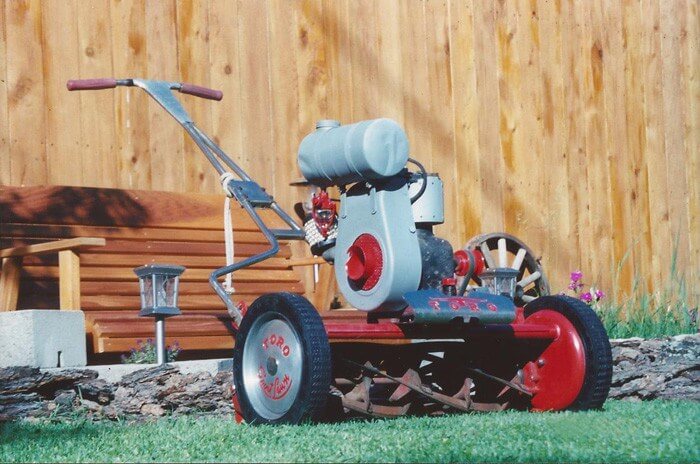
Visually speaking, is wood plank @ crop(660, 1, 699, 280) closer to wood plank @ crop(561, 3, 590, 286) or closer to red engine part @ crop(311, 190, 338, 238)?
wood plank @ crop(561, 3, 590, 286)

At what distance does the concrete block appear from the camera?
500cm

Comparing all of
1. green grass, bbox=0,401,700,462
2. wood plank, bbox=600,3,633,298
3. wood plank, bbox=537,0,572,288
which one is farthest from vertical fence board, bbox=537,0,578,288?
green grass, bbox=0,401,700,462

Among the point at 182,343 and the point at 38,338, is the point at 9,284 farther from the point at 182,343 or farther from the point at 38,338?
the point at 182,343

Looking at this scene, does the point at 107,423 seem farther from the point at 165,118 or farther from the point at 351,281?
the point at 165,118

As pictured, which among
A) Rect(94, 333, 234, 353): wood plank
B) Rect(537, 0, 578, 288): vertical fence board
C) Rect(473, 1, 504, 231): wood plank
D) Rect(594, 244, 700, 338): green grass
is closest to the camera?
Rect(94, 333, 234, 353): wood plank

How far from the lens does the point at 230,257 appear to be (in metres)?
5.45

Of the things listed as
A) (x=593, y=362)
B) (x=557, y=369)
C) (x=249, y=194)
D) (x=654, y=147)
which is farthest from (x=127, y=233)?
(x=654, y=147)

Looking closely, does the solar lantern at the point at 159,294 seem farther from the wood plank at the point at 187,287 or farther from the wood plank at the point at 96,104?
the wood plank at the point at 96,104

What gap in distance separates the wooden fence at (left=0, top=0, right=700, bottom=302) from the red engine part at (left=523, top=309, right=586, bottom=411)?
2.73m

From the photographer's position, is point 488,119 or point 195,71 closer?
point 195,71

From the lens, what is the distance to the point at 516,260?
8.01 m

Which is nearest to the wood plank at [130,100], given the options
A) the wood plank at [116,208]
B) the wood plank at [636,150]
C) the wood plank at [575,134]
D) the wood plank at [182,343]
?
the wood plank at [116,208]

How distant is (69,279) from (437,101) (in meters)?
3.26

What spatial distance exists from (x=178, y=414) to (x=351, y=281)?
1.12 m
